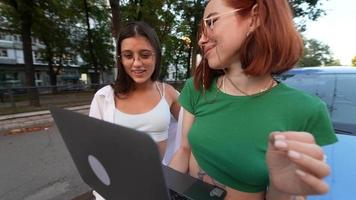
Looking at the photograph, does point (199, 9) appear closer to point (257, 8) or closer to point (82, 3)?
point (82, 3)

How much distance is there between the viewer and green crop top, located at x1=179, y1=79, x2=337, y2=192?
1130 millimetres

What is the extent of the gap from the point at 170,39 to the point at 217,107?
22.5 m

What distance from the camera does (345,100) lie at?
2.98 metres

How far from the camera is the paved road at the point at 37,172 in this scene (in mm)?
4105

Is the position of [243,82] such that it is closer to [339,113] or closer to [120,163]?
[120,163]

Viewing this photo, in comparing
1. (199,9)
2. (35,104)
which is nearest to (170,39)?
(199,9)

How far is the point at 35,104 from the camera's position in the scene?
10.6 meters

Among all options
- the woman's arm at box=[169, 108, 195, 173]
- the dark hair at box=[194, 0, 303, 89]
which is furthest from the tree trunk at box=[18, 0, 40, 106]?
the dark hair at box=[194, 0, 303, 89]

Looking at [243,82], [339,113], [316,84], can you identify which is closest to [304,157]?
[243,82]

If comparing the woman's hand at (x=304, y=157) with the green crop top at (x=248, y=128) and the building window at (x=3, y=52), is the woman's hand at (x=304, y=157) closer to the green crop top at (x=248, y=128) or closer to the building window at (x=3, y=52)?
the green crop top at (x=248, y=128)

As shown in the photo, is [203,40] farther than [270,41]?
Yes

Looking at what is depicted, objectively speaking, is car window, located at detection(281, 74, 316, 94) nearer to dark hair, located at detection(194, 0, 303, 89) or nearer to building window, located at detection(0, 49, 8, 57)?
dark hair, located at detection(194, 0, 303, 89)

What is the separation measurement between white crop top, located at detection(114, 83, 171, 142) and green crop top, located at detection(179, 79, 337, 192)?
0.62 meters

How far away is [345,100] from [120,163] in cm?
284
